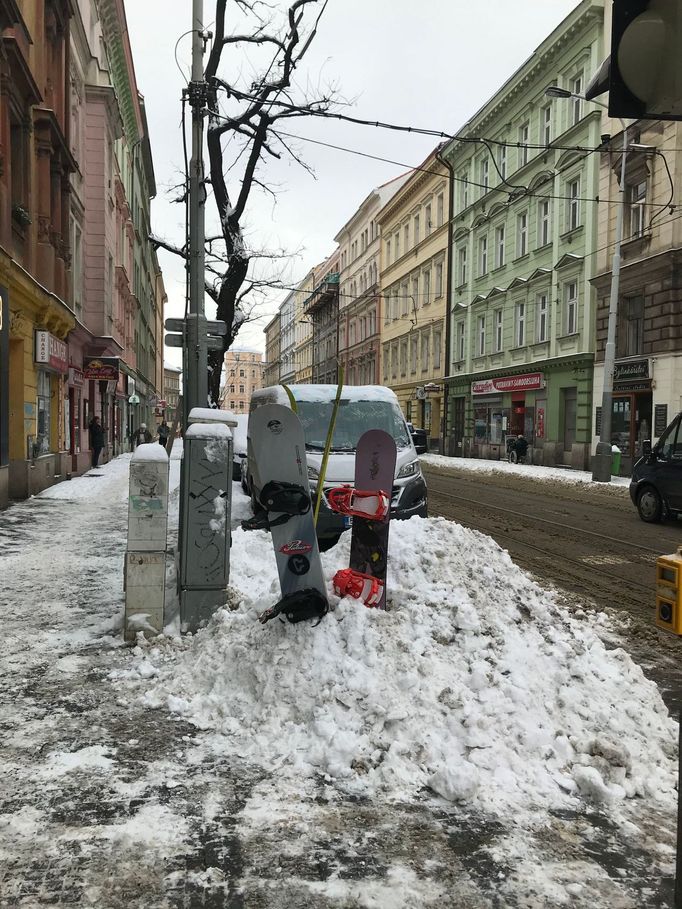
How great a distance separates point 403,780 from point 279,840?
0.66 meters

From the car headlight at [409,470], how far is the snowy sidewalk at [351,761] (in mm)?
3925

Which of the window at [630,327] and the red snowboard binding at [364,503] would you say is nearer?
the red snowboard binding at [364,503]

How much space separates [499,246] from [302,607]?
107ft

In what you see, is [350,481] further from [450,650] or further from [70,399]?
[70,399]

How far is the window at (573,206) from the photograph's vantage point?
2655 cm

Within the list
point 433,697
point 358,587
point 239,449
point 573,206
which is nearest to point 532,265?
point 573,206

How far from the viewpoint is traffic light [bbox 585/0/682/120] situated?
2.20m

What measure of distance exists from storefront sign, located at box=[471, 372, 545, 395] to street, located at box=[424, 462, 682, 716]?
1053 cm

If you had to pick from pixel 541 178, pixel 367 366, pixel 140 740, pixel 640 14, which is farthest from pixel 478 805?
A: pixel 367 366

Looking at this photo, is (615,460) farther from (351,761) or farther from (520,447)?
(351,761)

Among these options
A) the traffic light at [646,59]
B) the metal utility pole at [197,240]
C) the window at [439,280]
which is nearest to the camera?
the traffic light at [646,59]

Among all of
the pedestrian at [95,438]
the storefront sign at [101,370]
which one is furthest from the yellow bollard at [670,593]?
the pedestrian at [95,438]

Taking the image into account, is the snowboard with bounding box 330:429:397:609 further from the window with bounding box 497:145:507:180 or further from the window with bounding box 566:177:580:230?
the window with bounding box 497:145:507:180

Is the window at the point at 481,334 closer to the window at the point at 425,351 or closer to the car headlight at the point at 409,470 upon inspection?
the window at the point at 425,351
